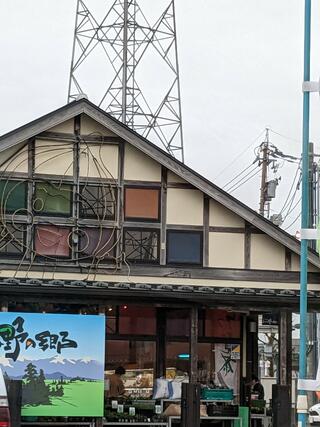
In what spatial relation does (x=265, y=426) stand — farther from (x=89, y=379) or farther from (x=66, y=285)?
(x=66, y=285)

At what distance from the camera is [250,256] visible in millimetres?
17266

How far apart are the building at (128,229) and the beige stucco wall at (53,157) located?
20mm

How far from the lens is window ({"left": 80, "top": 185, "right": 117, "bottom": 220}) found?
1698cm

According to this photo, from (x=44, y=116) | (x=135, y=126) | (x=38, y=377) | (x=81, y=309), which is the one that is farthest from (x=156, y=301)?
(x=135, y=126)

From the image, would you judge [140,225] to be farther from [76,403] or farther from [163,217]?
[76,403]

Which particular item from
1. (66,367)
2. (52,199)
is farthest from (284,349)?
(52,199)

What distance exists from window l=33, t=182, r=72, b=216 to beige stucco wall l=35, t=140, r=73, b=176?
279mm

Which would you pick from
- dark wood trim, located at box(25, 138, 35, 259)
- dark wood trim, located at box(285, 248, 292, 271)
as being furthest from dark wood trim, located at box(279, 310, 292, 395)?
dark wood trim, located at box(25, 138, 35, 259)

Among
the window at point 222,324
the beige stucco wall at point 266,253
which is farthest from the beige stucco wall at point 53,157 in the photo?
the window at point 222,324

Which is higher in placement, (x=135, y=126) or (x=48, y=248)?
(x=135, y=126)

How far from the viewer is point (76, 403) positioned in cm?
1580

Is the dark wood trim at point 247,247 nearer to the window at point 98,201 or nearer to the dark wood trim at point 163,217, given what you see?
the dark wood trim at point 163,217

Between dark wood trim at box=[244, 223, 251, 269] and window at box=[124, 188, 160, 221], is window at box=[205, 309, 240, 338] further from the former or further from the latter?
window at box=[124, 188, 160, 221]

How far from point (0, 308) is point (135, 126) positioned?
14.6 meters
